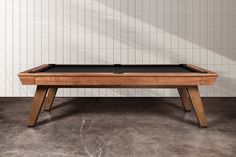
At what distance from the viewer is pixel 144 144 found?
2412 millimetres

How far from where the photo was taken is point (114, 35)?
4.59 m

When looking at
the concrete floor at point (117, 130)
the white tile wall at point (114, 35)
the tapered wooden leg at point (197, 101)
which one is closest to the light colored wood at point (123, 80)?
the tapered wooden leg at point (197, 101)

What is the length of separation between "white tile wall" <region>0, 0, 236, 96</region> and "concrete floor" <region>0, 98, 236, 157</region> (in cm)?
71

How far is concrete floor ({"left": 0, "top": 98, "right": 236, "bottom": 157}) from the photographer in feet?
7.43

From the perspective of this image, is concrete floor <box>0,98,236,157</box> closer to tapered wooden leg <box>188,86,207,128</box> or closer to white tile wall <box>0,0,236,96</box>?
tapered wooden leg <box>188,86,207,128</box>

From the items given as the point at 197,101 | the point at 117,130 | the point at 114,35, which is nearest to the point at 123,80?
the point at 117,130

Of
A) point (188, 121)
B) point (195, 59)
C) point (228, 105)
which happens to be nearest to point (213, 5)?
point (195, 59)

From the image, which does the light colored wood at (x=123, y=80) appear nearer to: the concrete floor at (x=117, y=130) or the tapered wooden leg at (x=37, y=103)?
the tapered wooden leg at (x=37, y=103)

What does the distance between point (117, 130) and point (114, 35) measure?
210 cm

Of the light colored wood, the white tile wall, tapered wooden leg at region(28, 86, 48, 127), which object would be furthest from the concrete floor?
the white tile wall

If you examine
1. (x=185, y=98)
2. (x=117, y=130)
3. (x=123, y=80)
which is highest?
(x=123, y=80)

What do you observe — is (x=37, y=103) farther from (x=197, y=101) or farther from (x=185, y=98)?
(x=185, y=98)

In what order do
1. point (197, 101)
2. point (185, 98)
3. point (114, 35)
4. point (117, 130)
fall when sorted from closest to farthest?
point (117, 130) < point (197, 101) < point (185, 98) < point (114, 35)

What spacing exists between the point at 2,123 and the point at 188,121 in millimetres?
1985
